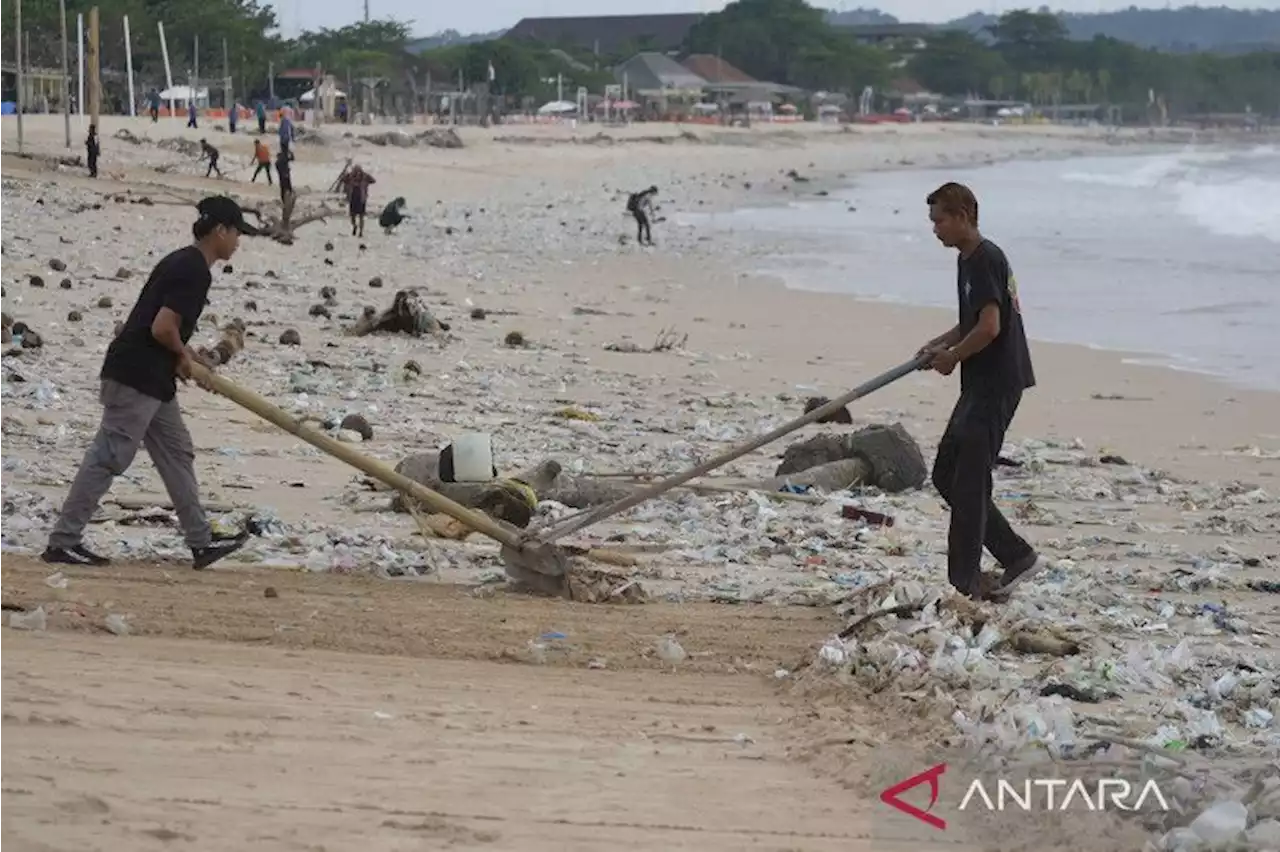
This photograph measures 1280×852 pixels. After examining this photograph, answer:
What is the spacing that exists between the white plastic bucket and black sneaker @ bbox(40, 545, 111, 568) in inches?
58.9

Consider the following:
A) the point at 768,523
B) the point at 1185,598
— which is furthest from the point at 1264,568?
the point at 768,523

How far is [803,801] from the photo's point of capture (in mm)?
4707

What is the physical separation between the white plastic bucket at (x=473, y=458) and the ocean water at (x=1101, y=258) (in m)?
9.19

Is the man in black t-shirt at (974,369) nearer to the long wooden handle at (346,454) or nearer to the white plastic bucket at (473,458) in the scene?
the long wooden handle at (346,454)

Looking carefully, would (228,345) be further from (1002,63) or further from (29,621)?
(1002,63)

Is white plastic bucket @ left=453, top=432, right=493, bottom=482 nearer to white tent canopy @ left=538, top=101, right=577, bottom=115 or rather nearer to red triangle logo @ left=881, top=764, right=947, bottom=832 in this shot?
red triangle logo @ left=881, top=764, right=947, bottom=832

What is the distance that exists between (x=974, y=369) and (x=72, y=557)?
3274mm

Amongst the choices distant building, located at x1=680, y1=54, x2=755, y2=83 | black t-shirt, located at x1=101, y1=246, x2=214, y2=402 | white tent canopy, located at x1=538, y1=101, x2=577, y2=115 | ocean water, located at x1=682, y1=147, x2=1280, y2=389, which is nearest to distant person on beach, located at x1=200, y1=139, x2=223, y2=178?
ocean water, located at x1=682, y1=147, x2=1280, y2=389

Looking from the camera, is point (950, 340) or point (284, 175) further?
point (284, 175)

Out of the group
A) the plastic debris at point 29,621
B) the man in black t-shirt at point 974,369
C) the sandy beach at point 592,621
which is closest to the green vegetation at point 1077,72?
the sandy beach at point 592,621

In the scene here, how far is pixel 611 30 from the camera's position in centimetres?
18362

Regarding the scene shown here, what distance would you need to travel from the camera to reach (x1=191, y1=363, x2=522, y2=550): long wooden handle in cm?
680

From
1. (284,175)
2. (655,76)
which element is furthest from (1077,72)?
(284,175)

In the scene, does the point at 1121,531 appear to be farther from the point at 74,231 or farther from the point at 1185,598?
the point at 74,231
